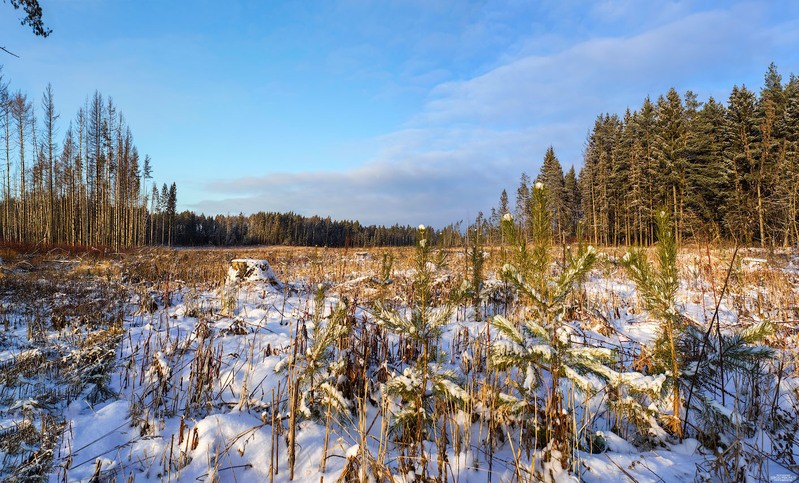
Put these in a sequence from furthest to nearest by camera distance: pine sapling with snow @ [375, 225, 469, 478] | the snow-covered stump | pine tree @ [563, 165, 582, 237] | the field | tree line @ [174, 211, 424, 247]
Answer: tree line @ [174, 211, 424, 247] → pine tree @ [563, 165, 582, 237] → the snow-covered stump → pine sapling with snow @ [375, 225, 469, 478] → the field

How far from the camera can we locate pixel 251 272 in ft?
30.5

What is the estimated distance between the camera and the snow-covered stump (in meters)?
9.09

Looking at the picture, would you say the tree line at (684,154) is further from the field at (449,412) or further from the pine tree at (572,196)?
the field at (449,412)

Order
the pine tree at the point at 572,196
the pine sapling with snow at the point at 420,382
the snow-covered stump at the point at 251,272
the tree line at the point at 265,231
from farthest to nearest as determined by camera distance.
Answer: the tree line at the point at 265,231, the pine tree at the point at 572,196, the snow-covered stump at the point at 251,272, the pine sapling with snow at the point at 420,382

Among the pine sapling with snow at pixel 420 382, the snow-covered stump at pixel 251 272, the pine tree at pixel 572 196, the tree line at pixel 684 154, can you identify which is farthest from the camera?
the pine tree at pixel 572 196

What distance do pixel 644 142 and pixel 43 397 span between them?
43543 millimetres

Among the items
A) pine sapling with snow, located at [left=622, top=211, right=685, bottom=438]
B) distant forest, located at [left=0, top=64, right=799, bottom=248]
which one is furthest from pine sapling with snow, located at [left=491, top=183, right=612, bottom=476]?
distant forest, located at [left=0, top=64, right=799, bottom=248]

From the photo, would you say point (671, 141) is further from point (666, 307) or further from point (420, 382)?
point (420, 382)

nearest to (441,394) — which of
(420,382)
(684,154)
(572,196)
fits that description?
(420,382)

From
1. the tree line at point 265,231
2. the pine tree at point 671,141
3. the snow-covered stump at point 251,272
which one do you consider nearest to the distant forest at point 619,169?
the pine tree at point 671,141

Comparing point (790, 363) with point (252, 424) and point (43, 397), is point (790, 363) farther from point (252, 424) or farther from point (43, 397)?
point (43, 397)

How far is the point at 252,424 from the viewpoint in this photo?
2615mm

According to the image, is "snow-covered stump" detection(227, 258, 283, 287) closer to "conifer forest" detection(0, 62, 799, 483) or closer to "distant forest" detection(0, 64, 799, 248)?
"conifer forest" detection(0, 62, 799, 483)

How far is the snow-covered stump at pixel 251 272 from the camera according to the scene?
909 cm
